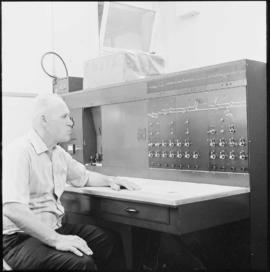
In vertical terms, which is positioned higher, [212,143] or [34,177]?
[212,143]

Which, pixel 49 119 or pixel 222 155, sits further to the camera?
pixel 222 155

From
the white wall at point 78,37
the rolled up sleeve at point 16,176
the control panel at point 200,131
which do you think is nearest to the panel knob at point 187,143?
the control panel at point 200,131

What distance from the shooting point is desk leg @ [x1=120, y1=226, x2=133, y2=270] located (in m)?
2.62

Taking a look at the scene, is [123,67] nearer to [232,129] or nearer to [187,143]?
[187,143]

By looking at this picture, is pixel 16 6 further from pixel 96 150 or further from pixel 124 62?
pixel 96 150

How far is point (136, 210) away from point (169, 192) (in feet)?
0.59

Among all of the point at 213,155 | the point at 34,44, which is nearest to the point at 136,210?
the point at 213,155

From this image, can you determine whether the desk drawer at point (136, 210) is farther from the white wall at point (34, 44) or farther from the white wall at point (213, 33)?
the white wall at point (213, 33)

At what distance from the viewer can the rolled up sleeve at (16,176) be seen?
182cm

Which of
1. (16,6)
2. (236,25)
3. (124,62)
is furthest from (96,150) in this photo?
(236,25)

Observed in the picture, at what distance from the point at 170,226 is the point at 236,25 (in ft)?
8.01

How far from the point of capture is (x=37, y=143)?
2.06 metres

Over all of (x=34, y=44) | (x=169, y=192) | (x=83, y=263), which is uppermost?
(x=34, y=44)

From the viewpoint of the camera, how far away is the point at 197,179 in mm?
2352
